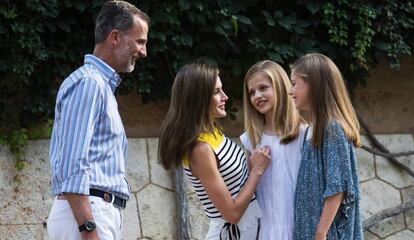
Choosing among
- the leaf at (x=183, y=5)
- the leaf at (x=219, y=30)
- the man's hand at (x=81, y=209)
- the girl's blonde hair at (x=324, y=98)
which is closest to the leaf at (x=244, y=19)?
the leaf at (x=219, y=30)

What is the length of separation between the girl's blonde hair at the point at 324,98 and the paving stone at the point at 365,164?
240cm

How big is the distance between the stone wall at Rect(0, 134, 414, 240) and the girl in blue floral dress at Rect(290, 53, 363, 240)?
2.03 meters

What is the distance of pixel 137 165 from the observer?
16.3 ft

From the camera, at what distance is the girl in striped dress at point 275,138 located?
3.14m

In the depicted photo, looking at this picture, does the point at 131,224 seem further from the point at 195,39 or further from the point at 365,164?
the point at 365,164

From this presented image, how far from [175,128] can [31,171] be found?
2.01 m

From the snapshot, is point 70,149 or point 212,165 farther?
point 212,165

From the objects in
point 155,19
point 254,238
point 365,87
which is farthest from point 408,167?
point 254,238

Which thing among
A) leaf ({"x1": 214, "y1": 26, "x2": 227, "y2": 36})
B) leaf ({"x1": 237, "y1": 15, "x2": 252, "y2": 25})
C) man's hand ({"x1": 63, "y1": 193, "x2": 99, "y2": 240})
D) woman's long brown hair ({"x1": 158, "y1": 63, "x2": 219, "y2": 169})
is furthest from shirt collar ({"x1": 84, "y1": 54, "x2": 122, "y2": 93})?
leaf ({"x1": 237, "y1": 15, "x2": 252, "y2": 25})

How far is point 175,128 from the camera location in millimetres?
3043

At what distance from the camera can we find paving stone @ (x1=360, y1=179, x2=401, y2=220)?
17.6 feet

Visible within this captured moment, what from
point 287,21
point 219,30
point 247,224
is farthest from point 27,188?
point 247,224

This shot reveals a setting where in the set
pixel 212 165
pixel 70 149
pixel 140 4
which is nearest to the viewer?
pixel 70 149

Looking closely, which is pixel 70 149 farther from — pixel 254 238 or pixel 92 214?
pixel 254 238
